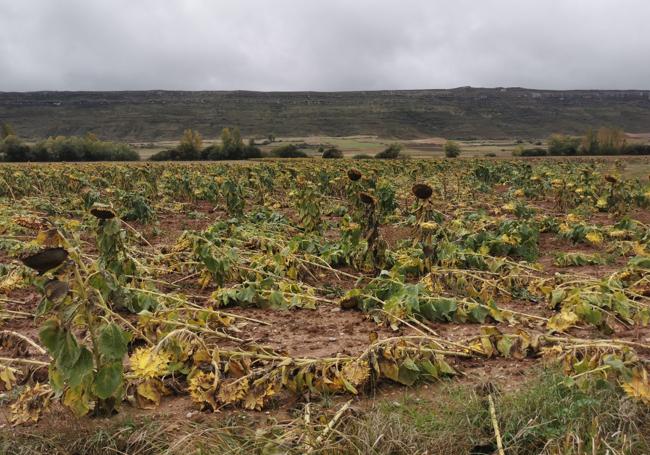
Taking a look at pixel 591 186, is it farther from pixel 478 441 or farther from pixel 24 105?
pixel 24 105

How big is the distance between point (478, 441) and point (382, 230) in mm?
7533

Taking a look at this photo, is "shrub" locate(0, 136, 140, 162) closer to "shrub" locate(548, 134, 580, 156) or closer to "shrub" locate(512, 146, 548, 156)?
"shrub" locate(512, 146, 548, 156)

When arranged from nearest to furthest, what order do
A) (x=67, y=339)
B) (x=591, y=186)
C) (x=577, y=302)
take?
(x=67, y=339) → (x=577, y=302) → (x=591, y=186)

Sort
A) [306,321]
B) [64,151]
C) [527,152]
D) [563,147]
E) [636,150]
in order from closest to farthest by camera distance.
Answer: [306,321]
[64,151]
[636,150]
[563,147]
[527,152]

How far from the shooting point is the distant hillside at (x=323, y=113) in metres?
106

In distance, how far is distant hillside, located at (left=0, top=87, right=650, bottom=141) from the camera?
106188 millimetres

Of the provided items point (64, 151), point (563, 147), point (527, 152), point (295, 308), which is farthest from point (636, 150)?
point (295, 308)

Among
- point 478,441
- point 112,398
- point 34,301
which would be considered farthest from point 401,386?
point 34,301

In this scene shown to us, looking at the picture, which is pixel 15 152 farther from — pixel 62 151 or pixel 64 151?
pixel 64 151

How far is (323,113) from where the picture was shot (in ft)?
385

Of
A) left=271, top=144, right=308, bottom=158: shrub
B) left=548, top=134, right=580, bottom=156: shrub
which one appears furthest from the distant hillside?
left=548, top=134, right=580, bottom=156: shrub

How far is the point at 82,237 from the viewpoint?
9.75 meters

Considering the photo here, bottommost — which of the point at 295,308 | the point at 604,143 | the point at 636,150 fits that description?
the point at 636,150

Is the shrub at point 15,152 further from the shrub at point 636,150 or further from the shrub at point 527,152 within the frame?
the shrub at point 636,150
